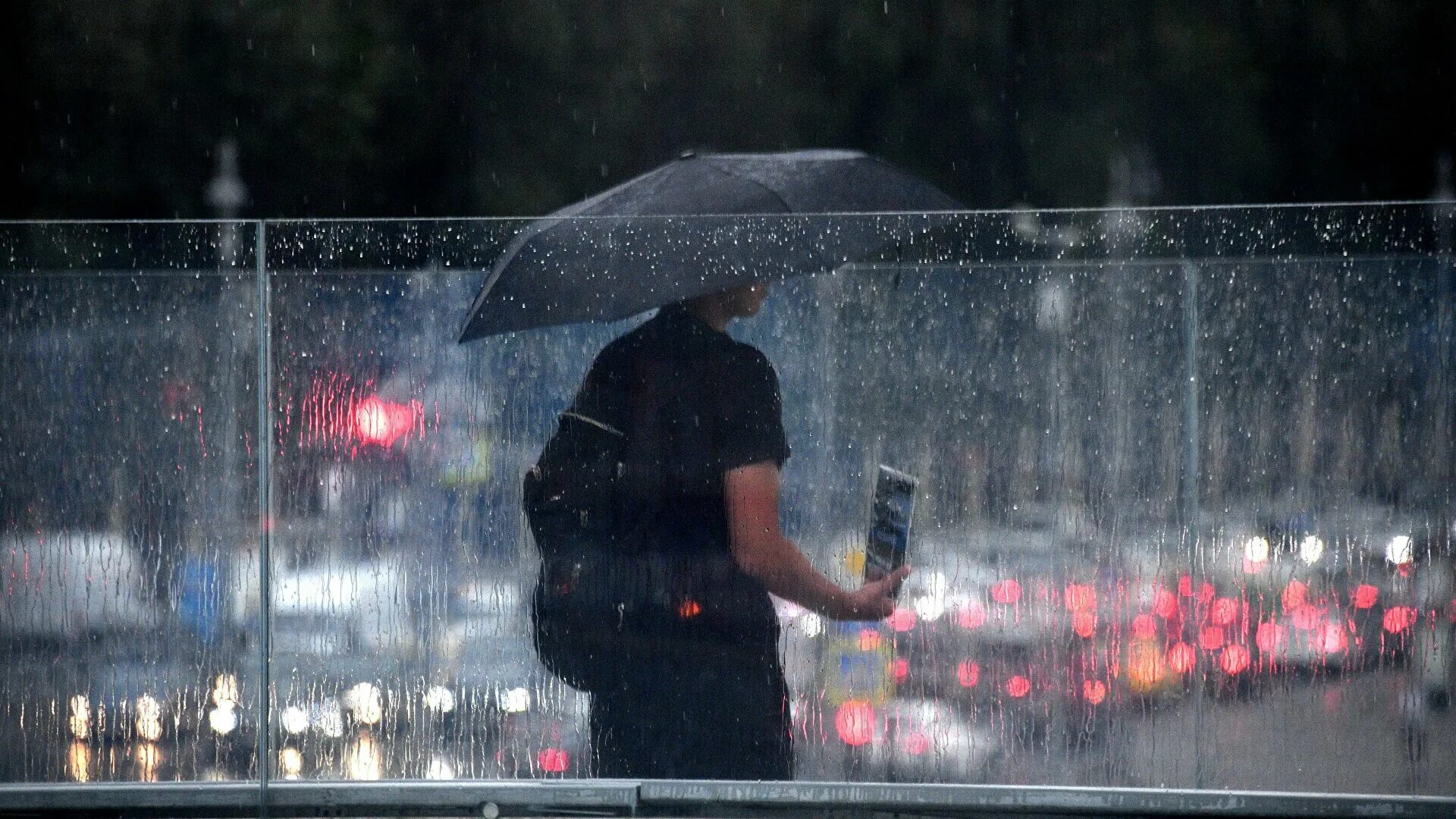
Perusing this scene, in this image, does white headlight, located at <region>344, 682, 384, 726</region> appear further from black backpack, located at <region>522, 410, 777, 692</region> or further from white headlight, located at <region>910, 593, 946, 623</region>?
white headlight, located at <region>910, 593, 946, 623</region>

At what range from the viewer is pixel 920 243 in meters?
3.26

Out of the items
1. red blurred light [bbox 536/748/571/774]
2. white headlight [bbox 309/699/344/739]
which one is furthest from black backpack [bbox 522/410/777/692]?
white headlight [bbox 309/699/344/739]

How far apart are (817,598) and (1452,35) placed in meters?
8.27

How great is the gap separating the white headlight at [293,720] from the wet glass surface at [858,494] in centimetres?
2

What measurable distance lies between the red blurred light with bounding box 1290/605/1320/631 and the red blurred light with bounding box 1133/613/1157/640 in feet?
1.05

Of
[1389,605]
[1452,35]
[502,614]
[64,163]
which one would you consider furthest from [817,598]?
[1452,35]

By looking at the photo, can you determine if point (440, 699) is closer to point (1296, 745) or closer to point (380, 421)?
point (380, 421)

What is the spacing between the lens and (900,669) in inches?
131

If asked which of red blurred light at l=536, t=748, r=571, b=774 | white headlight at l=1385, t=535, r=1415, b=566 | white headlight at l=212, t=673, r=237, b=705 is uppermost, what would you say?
white headlight at l=1385, t=535, r=1415, b=566

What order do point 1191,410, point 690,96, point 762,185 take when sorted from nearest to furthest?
point 1191,410 → point 762,185 → point 690,96

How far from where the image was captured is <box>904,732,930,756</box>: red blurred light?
10.9 ft

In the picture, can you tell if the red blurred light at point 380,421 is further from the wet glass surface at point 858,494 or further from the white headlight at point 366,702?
the white headlight at point 366,702

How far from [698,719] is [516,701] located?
1.47 ft

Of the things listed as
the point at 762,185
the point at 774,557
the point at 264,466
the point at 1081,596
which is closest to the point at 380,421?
the point at 264,466
